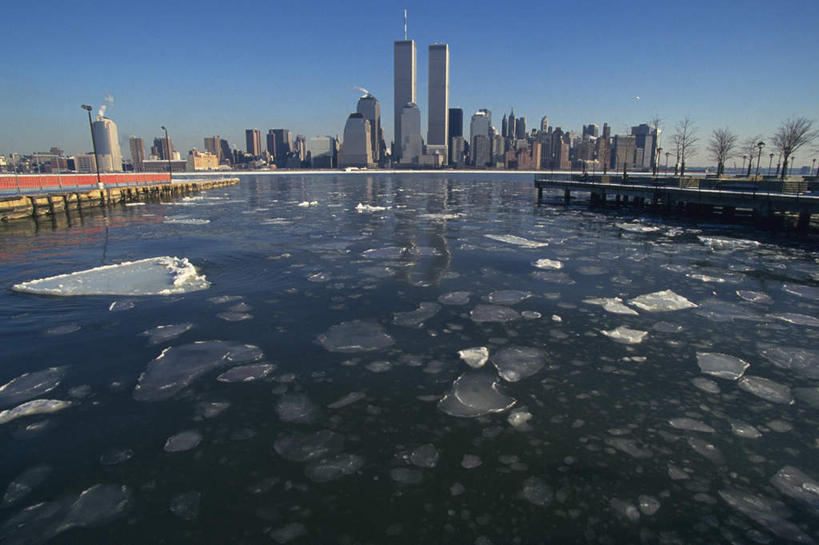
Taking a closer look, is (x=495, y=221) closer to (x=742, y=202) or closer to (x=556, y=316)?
(x=742, y=202)

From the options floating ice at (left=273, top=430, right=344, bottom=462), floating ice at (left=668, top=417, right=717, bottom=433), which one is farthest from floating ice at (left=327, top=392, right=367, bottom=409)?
floating ice at (left=668, top=417, right=717, bottom=433)

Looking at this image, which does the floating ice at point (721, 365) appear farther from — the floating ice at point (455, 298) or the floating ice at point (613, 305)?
the floating ice at point (455, 298)

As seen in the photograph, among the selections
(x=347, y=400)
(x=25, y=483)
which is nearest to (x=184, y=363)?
(x=25, y=483)

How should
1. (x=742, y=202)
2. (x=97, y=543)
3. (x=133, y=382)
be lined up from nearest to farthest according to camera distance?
(x=97, y=543) → (x=133, y=382) → (x=742, y=202)

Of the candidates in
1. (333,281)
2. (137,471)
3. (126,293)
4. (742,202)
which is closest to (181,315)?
(126,293)

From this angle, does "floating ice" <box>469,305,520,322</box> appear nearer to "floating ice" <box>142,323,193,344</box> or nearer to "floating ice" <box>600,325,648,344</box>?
"floating ice" <box>600,325,648,344</box>

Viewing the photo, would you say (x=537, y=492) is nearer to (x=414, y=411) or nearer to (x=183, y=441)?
(x=414, y=411)

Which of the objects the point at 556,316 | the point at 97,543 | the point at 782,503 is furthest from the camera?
the point at 556,316

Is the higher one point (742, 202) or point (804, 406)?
point (742, 202)
